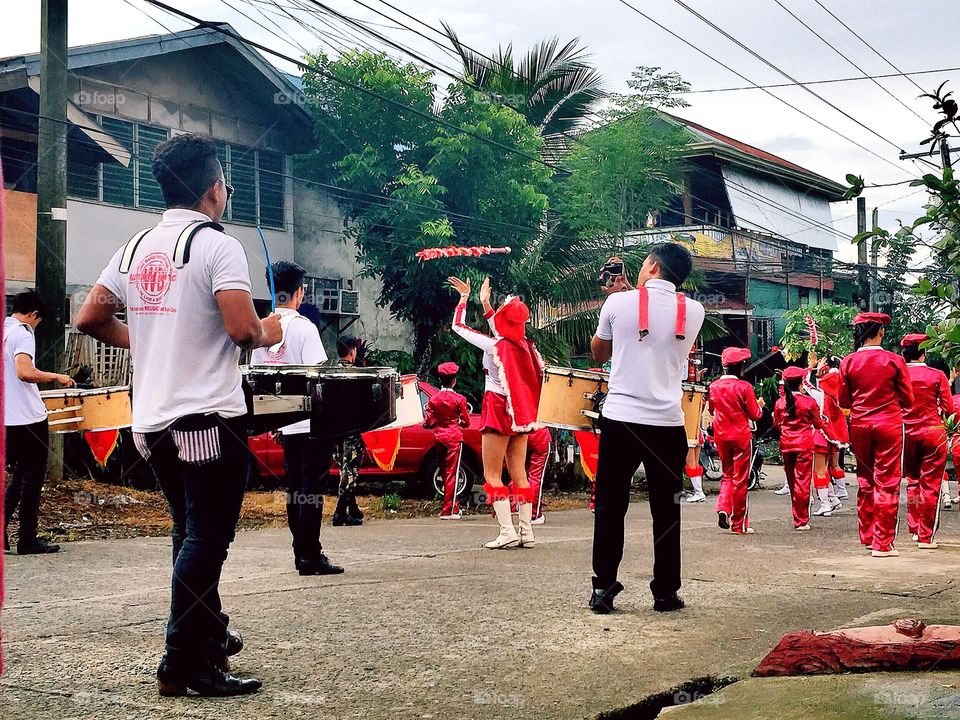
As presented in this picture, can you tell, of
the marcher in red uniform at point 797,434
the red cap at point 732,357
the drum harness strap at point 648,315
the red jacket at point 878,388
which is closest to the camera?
the drum harness strap at point 648,315

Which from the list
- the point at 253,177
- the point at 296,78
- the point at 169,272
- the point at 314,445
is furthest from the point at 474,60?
the point at 169,272

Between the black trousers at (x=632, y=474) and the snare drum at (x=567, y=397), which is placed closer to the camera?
the black trousers at (x=632, y=474)

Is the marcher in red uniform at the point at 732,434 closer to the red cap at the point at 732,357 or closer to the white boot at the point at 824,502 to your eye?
the red cap at the point at 732,357

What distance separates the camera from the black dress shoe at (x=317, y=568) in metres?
6.79

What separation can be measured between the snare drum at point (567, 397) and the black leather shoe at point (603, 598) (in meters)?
2.74

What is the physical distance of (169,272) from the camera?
158 inches

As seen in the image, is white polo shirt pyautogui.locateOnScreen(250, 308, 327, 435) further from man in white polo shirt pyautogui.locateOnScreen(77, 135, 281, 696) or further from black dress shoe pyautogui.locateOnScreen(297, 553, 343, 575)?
man in white polo shirt pyautogui.locateOnScreen(77, 135, 281, 696)

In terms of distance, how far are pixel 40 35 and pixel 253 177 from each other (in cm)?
1091

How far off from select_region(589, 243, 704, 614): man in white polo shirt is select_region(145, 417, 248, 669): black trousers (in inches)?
89.8

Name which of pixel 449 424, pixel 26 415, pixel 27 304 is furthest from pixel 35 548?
pixel 449 424

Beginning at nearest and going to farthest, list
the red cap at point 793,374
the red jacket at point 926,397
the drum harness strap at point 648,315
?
1. the drum harness strap at point 648,315
2. the red jacket at point 926,397
3. the red cap at point 793,374

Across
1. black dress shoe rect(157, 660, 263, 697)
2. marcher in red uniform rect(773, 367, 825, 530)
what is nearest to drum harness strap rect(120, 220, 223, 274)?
black dress shoe rect(157, 660, 263, 697)

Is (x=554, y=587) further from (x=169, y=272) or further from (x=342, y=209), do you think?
(x=342, y=209)

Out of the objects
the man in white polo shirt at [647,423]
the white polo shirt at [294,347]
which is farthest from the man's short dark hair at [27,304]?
the man in white polo shirt at [647,423]
